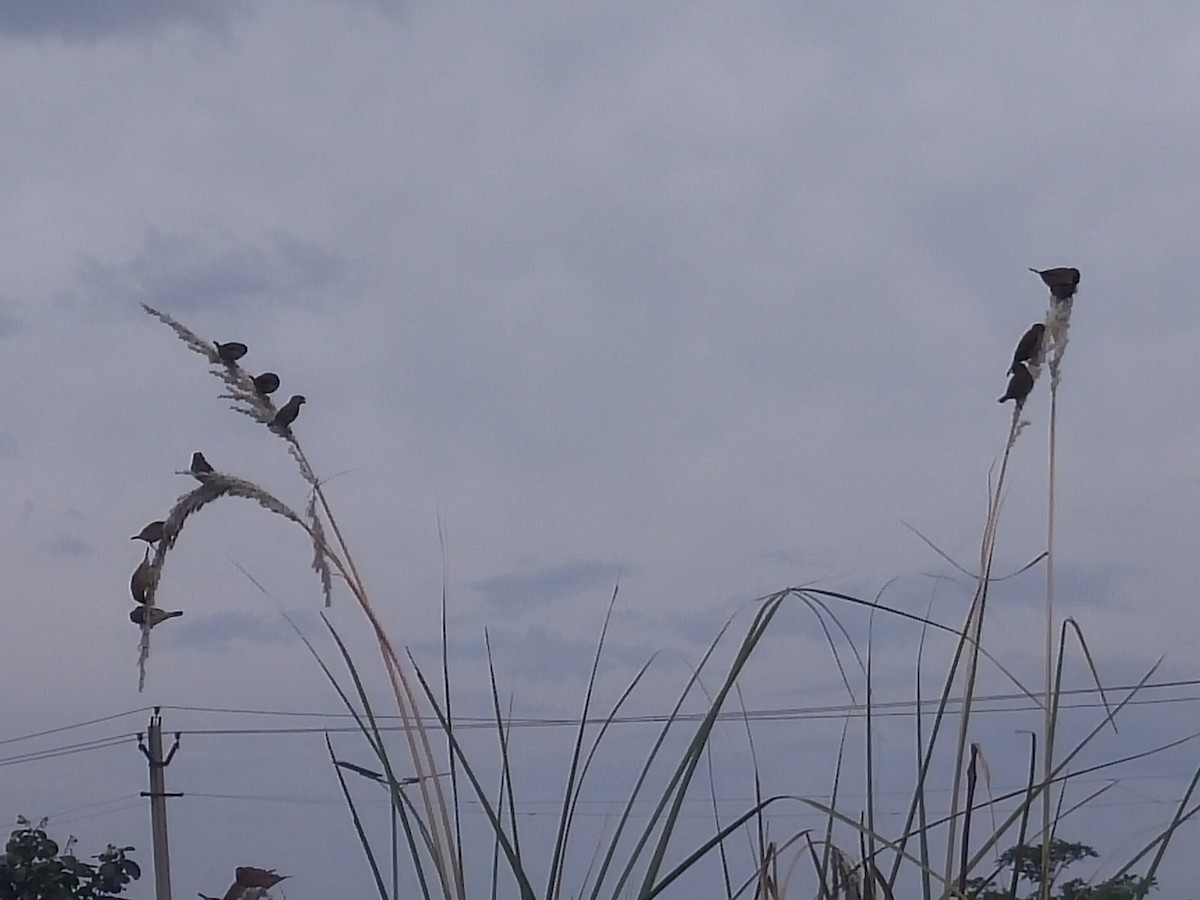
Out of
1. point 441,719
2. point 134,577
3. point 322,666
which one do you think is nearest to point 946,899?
point 441,719

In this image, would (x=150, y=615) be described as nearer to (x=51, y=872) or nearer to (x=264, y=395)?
(x=264, y=395)

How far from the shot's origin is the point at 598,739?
156 centimetres

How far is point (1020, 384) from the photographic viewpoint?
143 centimetres

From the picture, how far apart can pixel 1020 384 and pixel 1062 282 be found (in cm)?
9

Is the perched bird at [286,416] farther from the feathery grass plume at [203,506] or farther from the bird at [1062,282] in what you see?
the bird at [1062,282]

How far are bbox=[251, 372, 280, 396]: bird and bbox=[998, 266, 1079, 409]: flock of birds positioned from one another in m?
0.72

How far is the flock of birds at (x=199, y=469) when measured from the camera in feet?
5.30

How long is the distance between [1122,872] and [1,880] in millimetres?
6588

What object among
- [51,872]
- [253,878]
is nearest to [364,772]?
[253,878]

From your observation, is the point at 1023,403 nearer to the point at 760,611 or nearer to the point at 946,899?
the point at 760,611

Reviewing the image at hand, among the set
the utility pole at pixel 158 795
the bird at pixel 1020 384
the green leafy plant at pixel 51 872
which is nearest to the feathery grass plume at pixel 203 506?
the bird at pixel 1020 384

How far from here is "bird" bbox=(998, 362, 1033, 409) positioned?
56.4 inches

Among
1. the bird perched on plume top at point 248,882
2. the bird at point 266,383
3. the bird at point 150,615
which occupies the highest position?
the bird at point 266,383

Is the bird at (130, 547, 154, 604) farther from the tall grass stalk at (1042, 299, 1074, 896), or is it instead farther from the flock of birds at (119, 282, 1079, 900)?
the tall grass stalk at (1042, 299, 1074, 896)
